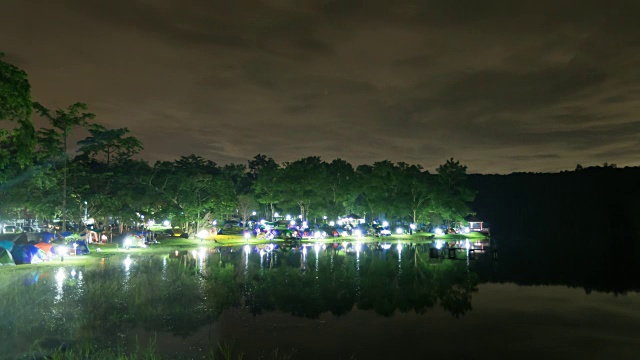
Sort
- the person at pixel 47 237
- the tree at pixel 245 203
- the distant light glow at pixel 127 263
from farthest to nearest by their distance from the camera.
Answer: the tree at pixel 245 203
the person at pixel 47 237
the distant light glow at pixel 127 263

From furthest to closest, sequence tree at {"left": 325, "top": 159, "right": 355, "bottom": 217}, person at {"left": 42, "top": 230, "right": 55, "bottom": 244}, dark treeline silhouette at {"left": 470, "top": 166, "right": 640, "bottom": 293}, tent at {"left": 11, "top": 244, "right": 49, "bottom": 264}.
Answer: dark treeline silhouette at {"left": 470, "top": 166, "right": 640, "bottom": 293} → tree at {"left": 325, "top": 159, "right": 355, "bottom": 217} → person at {"left": 42, "top": 230, "right": 55, "bottom": 244} → tent at {"left": 11, "top": 244, "right": 49, "bottom": 264}

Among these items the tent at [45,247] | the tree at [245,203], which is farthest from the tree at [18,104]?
the tree at [245,203]

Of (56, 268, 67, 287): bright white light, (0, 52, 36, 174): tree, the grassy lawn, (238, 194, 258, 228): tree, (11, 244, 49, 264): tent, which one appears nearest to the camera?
(0, 52, 36, 174): tree

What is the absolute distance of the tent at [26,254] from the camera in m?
30.4

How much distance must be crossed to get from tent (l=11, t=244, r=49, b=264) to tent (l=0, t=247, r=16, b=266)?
44 cm

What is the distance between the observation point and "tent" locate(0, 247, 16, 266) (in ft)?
96.3

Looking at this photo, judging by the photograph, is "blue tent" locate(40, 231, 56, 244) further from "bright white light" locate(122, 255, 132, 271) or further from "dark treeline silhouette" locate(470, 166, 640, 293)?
"dark treeline silhouette" locate(470, 166, 640, 293)

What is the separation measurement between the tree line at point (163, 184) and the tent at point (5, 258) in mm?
5302

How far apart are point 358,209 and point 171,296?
7359cm

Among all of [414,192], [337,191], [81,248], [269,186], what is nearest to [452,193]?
[414,192]

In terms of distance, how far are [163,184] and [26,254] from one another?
29.2 metres

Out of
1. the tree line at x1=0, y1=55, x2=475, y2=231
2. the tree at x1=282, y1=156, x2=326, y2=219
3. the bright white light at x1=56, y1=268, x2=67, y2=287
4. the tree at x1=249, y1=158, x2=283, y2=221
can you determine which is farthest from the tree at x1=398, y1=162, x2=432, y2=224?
the bright white light at x1=56, y1=268, x2=67, y2=287

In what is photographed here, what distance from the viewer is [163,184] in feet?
196

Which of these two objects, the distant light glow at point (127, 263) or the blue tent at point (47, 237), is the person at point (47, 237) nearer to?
the blue tent at point (47, 237)
